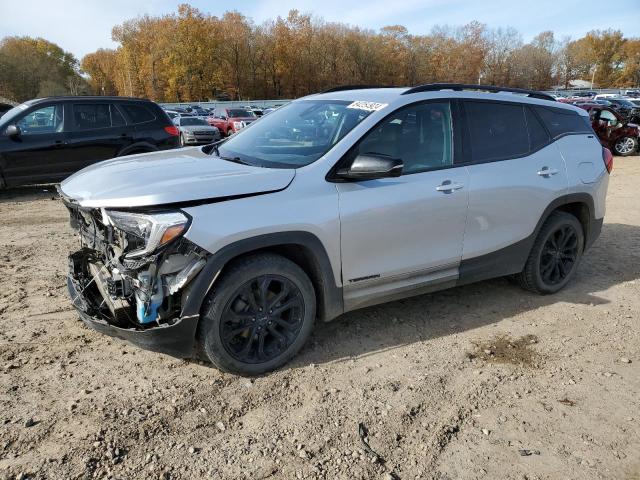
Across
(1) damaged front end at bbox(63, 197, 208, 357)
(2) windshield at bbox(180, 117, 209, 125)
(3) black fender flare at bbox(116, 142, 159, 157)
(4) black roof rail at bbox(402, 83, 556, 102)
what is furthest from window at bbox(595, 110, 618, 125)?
(1) damaged front end at bbox(63, 197, 208, 357)

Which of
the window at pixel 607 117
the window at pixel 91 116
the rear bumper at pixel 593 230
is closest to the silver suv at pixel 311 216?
the rear bumper at pixel 593 230

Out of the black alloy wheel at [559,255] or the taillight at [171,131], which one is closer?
the black alloy wheel at [559,255]

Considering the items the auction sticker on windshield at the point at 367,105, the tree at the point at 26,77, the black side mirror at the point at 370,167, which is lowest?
the black side mirror at the point at 370,167

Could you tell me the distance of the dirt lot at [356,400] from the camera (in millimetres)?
2568

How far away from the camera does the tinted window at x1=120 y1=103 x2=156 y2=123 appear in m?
9.88

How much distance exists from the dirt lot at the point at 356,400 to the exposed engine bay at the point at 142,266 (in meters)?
0.49

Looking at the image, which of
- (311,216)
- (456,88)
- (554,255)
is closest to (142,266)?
(311,216)

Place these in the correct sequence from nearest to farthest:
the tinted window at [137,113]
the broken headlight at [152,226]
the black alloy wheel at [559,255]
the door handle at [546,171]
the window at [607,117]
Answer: the broken headlight at [152,226] < the door handle at [546,171] < the black alloy wheel at [559,255] < the tinted window at [137,113] < the window at [607,117]

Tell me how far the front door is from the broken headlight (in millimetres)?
1068

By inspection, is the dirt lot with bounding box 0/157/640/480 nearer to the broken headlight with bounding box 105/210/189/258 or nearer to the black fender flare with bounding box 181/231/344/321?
the black fender flare with bounding box 181/231/344/321

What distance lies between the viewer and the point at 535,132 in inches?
180

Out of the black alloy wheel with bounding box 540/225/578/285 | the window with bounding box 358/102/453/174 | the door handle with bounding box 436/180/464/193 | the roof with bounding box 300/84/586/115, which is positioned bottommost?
the black alloy wheel with bounding box 540/225/578/285

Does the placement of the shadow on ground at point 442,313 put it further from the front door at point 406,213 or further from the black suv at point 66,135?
the black suv at point 66,135

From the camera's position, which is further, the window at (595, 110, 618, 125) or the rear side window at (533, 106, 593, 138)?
the window at (595, 110, 618, 125)
